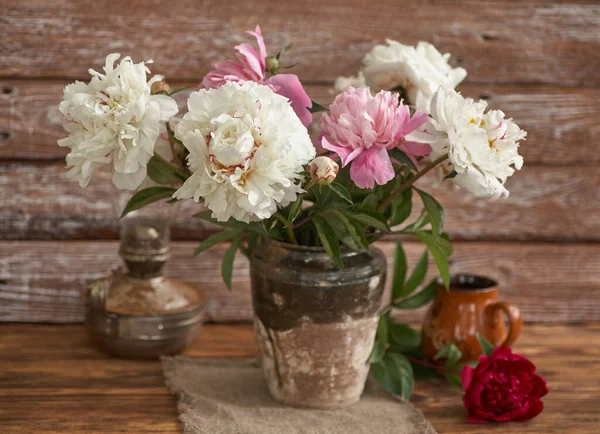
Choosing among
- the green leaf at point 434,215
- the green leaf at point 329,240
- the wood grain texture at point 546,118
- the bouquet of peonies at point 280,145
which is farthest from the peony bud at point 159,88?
the wood grain texture at point 546,118

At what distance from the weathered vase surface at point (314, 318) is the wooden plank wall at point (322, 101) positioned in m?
0.40

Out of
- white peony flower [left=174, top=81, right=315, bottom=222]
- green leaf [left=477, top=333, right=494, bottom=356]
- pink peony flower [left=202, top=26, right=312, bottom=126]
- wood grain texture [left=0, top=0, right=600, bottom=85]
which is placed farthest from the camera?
wood grain texture [left=0, top=0, right=600, bottom=85]

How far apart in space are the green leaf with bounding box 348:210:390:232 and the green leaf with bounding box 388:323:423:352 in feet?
0.92

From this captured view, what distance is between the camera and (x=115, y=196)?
48.4 inches

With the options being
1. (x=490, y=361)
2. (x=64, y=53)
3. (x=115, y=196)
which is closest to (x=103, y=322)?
(x=115, y=196)

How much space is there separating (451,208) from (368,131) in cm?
62

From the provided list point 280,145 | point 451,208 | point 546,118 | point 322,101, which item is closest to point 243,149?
point 280,145

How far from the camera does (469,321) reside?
1152 millimetres

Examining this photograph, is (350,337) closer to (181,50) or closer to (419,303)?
(419,303)

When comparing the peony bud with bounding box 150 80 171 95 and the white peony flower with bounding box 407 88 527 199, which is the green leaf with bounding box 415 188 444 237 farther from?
the peony bud with bounding box 150 80 171 95

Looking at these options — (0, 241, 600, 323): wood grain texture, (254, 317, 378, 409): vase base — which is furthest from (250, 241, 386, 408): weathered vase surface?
(0, 241, 600, 323): wood grain texture

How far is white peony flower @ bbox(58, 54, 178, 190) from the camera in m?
0.83

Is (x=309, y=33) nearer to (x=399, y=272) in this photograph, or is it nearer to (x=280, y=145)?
(x=399, y=272)

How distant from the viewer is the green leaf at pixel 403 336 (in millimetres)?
1162
